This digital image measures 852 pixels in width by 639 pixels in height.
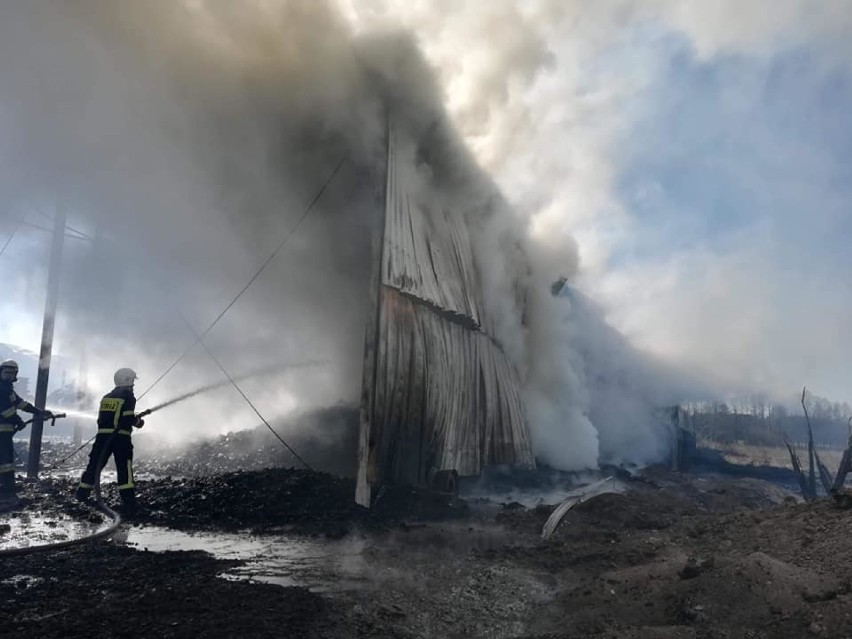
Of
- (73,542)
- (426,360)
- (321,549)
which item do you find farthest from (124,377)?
(426,360)

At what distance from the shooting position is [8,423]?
9.60 m

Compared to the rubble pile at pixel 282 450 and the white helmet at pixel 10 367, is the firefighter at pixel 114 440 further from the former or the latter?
the rubble pile at pixel 282 450

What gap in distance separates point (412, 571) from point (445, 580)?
469mm

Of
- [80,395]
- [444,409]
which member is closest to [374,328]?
[444,409]

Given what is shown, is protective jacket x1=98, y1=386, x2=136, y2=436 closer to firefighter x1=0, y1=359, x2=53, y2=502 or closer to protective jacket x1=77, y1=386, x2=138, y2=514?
protective jacket x1=77, y1=386, x2=138, y2=514

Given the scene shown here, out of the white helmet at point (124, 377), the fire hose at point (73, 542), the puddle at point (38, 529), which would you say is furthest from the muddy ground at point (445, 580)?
the white helmet at point (124, 377)

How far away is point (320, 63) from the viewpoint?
36.1 ft

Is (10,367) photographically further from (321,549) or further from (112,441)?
(321,549)

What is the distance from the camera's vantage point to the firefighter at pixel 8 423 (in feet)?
30.5

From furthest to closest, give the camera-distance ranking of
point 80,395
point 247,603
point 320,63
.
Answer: point 80,395 → point 320,63 → point 247,603

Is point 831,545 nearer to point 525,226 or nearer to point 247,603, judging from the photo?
point 247,603

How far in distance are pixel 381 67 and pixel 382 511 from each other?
26.5 feet

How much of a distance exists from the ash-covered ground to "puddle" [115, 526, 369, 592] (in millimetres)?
30

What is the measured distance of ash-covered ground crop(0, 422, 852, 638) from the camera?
171 inches
